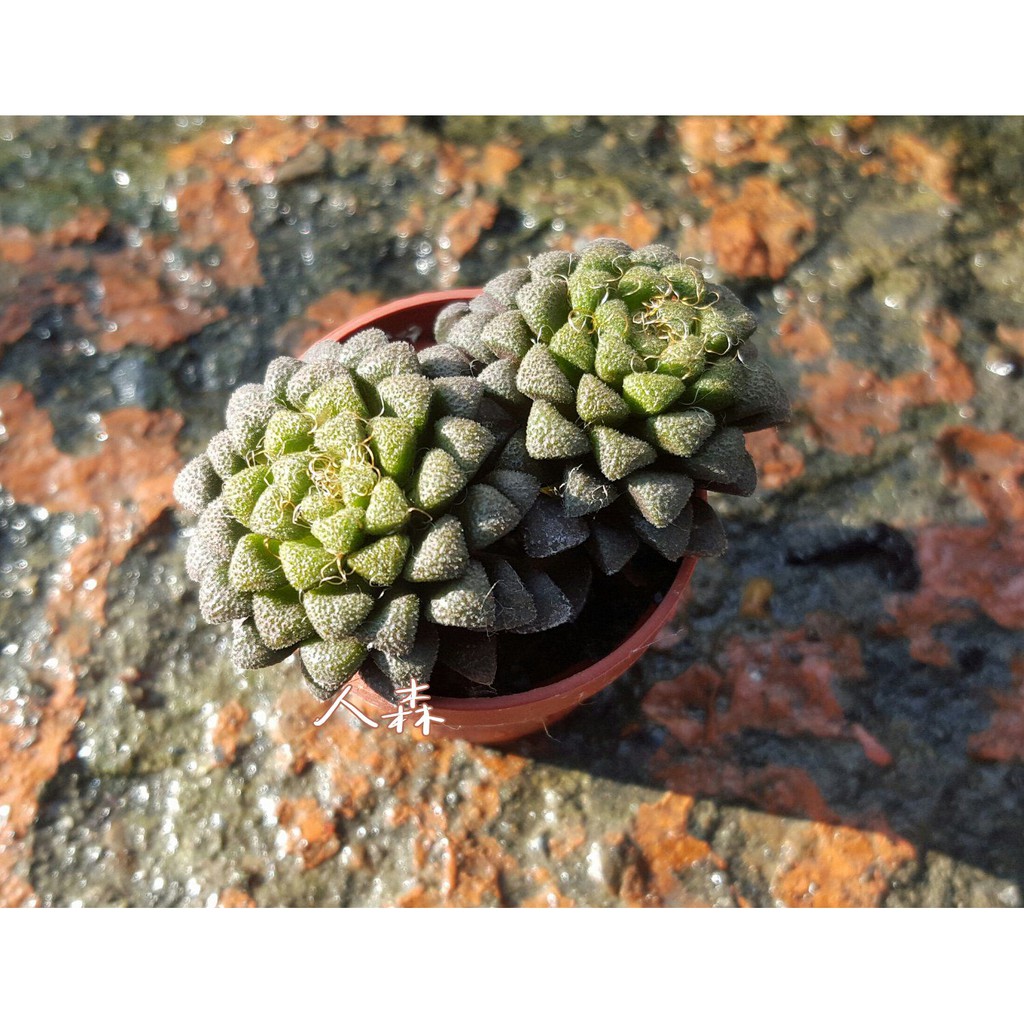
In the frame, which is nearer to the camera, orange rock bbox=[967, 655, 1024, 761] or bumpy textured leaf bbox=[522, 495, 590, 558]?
bumpy textured leaf bbox=[522, 495, 590, 558]

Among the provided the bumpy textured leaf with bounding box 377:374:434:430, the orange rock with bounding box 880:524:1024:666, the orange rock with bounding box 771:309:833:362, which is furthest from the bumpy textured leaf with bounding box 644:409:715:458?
the orange rock with bounding box 771:309:833:362

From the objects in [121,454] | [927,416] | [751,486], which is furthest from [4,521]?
[927,416]

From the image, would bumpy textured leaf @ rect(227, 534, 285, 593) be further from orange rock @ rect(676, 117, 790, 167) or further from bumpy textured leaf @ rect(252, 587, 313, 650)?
orange rock @ rect(676, 117, 790, 167)

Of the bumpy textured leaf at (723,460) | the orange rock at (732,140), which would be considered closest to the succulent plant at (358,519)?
the bumpy textured leaf at (723,460)

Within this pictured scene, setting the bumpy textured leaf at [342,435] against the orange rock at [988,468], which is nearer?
the bumpy textured leaf at [342,435]

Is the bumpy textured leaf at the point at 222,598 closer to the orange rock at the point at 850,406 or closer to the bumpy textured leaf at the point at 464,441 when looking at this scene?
the bumpy textured leaf at the point at 464,441

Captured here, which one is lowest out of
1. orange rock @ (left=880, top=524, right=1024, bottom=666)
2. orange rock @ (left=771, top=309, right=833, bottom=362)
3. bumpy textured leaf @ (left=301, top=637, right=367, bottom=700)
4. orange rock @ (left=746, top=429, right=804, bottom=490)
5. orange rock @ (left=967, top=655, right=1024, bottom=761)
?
orange rock @ (left=967, top=655, right=1024, bottom=761)

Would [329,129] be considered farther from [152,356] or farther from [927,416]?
[927,416]
